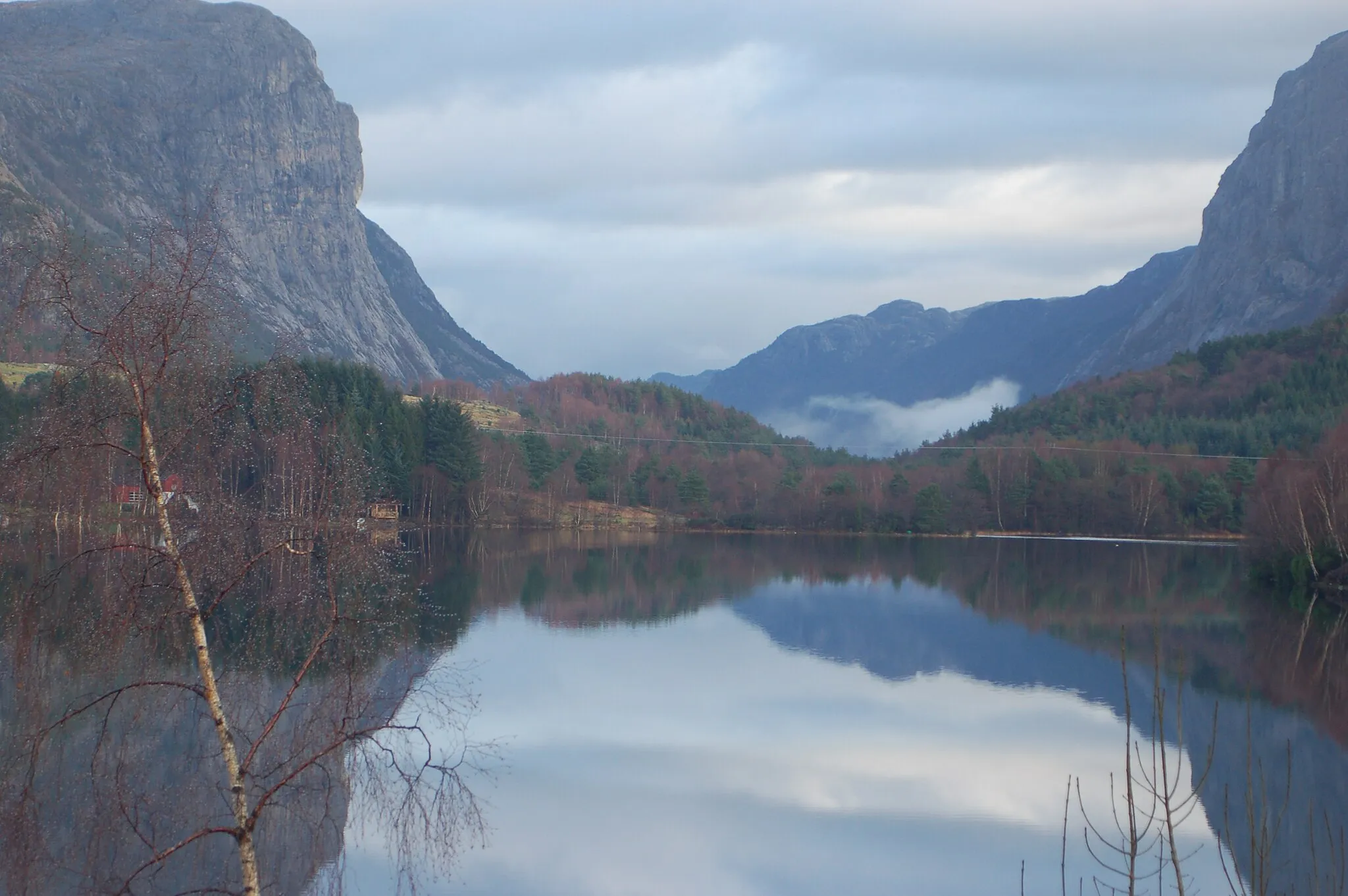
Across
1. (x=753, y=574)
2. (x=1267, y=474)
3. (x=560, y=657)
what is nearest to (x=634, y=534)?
(x=753, y=574)

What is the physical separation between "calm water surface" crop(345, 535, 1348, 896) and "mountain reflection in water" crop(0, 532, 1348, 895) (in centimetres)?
7

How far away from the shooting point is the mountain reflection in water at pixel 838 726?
47.9 feet

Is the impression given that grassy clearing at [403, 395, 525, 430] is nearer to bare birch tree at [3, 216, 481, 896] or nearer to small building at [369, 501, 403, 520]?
small building at [369, 501, 403, 520]

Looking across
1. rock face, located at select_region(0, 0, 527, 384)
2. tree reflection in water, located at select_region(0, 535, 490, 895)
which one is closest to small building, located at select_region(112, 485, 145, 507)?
tree reflection in water, located at select_region(0, 535, 490, 895)

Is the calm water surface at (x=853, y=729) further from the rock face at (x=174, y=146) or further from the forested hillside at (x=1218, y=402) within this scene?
the rock face at (x=174, y=146)

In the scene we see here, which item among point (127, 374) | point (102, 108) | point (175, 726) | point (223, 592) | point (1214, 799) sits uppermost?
point (102, 108)

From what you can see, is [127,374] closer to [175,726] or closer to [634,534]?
[175,726]

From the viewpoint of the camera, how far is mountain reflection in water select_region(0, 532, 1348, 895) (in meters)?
14.6

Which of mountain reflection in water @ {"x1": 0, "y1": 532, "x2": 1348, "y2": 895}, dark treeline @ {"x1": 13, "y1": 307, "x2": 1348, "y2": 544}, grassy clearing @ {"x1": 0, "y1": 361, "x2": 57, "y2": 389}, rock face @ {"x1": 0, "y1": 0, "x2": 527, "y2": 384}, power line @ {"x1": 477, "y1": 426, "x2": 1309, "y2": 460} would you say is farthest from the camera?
rock face @ {"x1": 0, "y1": 0, "x2": 527, "y2": 384}

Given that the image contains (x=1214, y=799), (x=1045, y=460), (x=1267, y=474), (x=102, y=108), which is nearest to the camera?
(x=1214, y=799)

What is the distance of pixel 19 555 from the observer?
21.7ft

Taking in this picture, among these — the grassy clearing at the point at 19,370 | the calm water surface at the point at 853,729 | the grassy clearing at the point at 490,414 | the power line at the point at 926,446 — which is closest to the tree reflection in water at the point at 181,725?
the grassy clearing at the point at 19,370

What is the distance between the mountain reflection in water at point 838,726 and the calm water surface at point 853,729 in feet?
0.23

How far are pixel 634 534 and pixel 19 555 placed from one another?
6962cm
